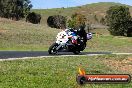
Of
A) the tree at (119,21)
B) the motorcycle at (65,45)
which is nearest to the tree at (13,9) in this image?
the tree at (119,21)

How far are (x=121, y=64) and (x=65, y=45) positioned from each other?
24.0 feet

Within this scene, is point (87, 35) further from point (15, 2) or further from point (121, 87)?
point (15, 2)

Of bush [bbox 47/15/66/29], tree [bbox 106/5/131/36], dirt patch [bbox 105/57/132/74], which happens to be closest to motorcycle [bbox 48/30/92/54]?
dirt patch [bbox 105/57/132/74]

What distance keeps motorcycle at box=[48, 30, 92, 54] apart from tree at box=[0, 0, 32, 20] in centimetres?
10552

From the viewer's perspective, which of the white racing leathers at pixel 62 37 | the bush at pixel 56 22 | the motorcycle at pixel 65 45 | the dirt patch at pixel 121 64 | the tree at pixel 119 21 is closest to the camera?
the dirt patch at pixel 121 64

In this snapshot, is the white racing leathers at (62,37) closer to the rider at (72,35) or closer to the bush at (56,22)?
the rider at (72,35)

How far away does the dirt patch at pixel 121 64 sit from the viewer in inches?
745

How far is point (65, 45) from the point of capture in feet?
88.9

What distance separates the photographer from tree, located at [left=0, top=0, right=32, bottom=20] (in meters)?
132

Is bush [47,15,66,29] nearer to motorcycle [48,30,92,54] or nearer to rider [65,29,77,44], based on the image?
motorcycle [48,30,92,54]

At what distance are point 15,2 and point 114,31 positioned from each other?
1324 inches

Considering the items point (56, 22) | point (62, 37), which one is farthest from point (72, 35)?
point (56, 22)

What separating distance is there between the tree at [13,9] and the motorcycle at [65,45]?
106 m

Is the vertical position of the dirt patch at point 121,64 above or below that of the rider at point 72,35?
below
